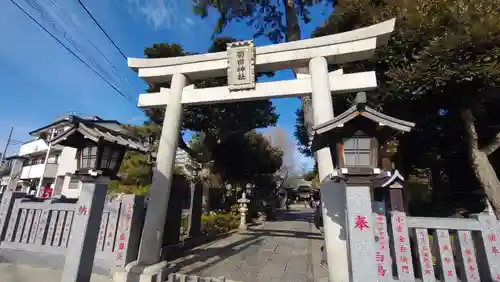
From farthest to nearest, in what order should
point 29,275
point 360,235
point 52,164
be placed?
1. point 52,164
2. point 29,275
3. point 360,235

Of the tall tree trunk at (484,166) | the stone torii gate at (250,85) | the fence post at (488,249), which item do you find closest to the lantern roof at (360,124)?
the stone torii gate at (250,85)

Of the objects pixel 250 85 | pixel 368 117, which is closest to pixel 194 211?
pixel 250 85

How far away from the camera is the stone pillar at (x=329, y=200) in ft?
14.4

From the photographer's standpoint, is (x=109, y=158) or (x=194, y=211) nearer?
(x=109, y=158)

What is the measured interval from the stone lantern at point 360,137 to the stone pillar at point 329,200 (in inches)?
28.8

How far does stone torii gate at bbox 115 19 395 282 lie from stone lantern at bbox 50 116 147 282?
34.2 inches

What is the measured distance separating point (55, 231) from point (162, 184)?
301 cm

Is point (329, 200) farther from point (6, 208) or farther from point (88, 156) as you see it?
point (6, 208)

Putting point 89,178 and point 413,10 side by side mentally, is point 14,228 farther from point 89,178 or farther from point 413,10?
point 413,10

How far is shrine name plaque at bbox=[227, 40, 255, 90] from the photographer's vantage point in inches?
243

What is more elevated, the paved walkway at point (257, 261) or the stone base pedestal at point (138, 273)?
the stone base pedestal at point (138, 273)

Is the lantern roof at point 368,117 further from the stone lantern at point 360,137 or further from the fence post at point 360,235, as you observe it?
the fence post at point 360,235

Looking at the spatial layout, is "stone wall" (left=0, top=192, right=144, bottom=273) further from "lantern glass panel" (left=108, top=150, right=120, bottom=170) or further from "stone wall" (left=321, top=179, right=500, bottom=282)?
"stone wall" (left=321, top=179, right=500, bottom=282)

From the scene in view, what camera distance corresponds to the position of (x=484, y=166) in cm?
810
